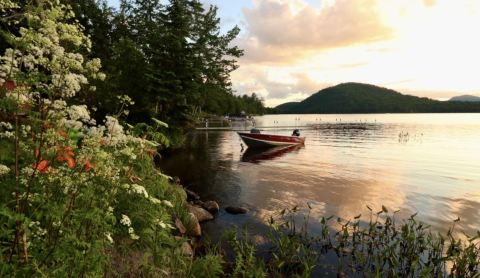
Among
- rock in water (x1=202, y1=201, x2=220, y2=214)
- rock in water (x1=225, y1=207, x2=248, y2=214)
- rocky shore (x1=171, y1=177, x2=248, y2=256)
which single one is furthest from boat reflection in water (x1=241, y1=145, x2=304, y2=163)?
rock in water (x1=225, y1=207, x2=248, y2=214)

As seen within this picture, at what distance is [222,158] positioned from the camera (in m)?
31.1

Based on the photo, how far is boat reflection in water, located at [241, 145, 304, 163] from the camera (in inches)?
1225

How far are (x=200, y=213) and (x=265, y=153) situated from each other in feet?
72.6

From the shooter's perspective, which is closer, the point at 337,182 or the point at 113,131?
the point at 113,131

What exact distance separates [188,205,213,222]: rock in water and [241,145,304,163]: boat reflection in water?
16252 mm

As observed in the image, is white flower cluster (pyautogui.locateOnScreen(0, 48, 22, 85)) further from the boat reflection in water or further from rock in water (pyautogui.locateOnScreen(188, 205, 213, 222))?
the boat reflection in water

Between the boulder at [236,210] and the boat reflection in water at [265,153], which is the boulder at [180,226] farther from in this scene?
the boat reflection in water at [265,153]

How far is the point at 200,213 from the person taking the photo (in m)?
13.5

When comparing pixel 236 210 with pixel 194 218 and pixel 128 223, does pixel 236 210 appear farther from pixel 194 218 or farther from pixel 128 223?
pixel 128 223

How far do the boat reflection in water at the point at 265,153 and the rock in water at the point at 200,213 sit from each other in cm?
1625

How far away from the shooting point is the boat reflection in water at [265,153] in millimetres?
31109

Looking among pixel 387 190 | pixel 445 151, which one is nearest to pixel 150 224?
pixel 387 190

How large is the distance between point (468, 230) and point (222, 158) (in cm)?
2098

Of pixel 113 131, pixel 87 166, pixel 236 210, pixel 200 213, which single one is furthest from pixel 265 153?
pixel 87 166
